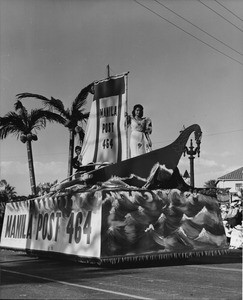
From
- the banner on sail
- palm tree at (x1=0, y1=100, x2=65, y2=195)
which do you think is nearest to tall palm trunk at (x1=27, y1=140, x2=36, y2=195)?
palm tree at (x1=0, y1=100, x2=65, y2=195)

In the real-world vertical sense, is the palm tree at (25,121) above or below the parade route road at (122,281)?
above

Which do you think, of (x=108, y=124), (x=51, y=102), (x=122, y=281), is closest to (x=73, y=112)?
(x=51, y=102)

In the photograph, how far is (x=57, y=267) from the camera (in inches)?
473

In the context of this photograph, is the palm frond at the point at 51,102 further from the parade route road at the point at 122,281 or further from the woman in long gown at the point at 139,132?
the parade route road at the point at 122,281

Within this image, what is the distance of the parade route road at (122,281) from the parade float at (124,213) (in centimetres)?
47

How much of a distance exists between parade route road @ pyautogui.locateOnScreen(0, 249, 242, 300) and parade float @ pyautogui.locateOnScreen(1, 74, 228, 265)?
47 cm

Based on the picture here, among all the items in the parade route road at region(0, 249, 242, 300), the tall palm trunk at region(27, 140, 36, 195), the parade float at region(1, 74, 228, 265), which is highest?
the tall palm trunk at region(27, 140, 36, 195)

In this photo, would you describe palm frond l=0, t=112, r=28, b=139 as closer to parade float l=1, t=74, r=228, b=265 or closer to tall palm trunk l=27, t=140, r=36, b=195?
tall palm trunk l=27, t=140, r=36, b=195

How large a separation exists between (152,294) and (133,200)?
4.64 metres

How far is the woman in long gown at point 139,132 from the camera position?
1441 cm

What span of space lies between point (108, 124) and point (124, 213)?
14.0 ft

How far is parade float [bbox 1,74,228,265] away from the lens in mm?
11781

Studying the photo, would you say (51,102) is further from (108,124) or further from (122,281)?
(122,281)

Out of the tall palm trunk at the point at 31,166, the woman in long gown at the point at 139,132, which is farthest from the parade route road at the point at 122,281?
the tall palm trunk at the point at 31,166
